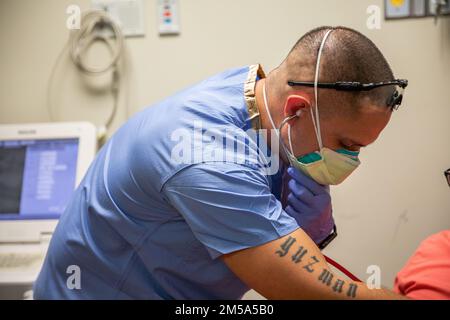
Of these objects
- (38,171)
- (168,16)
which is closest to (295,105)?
(168,16)

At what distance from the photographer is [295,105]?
853 mm

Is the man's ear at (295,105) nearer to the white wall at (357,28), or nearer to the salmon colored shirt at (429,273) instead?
the salmon colored shirt at (429,273)

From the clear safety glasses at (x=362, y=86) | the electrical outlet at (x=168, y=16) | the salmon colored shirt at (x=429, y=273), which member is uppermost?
the electrical outlet at (x=168, y=16)

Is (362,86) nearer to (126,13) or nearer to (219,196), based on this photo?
(219,196)

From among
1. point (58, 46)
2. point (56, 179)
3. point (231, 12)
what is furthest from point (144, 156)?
point (58, 46)

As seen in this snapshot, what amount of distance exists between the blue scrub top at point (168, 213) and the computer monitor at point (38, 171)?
0.51 meters

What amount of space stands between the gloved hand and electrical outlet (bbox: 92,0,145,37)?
0.93 m

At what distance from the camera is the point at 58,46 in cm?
165

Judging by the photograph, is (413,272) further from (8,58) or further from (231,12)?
(8,58)

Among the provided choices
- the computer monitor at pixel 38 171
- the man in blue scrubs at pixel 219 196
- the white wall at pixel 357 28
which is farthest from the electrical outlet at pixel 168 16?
the man in blue scrubs at pixel 219 196

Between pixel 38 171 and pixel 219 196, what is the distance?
0.99 metres

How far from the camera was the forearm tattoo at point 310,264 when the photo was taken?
748mm
